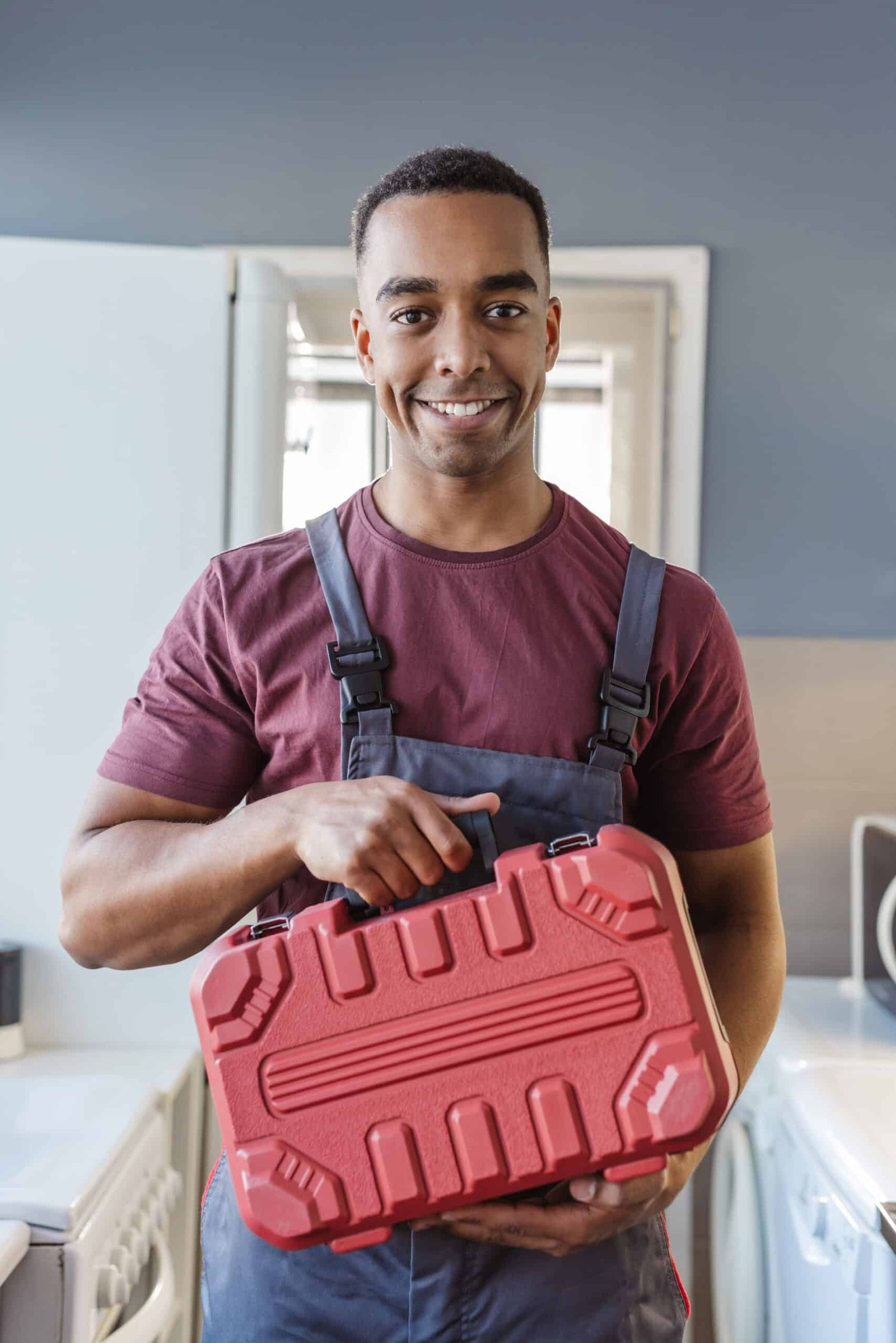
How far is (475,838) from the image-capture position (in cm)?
85

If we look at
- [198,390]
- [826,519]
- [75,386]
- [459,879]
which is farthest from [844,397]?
[459,879]

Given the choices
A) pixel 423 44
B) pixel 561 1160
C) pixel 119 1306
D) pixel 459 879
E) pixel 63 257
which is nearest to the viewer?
pixel 561 1160

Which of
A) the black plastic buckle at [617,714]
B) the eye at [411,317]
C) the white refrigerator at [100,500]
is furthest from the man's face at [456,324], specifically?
the white refrigerator at [100,500]

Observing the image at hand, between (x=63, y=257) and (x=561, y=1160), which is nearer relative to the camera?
(x=561, y=1160)

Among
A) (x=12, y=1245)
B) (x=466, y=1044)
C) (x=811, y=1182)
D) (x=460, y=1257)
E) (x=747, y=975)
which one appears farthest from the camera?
(x=811, y=1182)

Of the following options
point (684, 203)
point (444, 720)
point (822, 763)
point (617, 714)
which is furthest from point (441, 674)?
point (684, 203)

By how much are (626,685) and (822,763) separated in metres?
1.42

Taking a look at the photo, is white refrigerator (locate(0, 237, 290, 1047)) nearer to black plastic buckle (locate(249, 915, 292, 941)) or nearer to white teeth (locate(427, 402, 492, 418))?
white teeth (locate(427, 402, 492, 418))

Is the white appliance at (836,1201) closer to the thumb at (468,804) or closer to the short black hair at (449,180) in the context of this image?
the thumb at (468,804)

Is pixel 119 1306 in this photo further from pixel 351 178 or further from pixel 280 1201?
pixel 351 178

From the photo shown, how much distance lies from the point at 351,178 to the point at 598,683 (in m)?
1.63

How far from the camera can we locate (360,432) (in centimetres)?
237

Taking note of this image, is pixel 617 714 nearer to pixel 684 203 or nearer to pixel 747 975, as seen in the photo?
pixel 747 975

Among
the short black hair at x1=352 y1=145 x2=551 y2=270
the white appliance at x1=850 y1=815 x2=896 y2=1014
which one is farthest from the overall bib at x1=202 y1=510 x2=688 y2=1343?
the white appliance at x1=850 y1=815 x2=896 y2=1014
